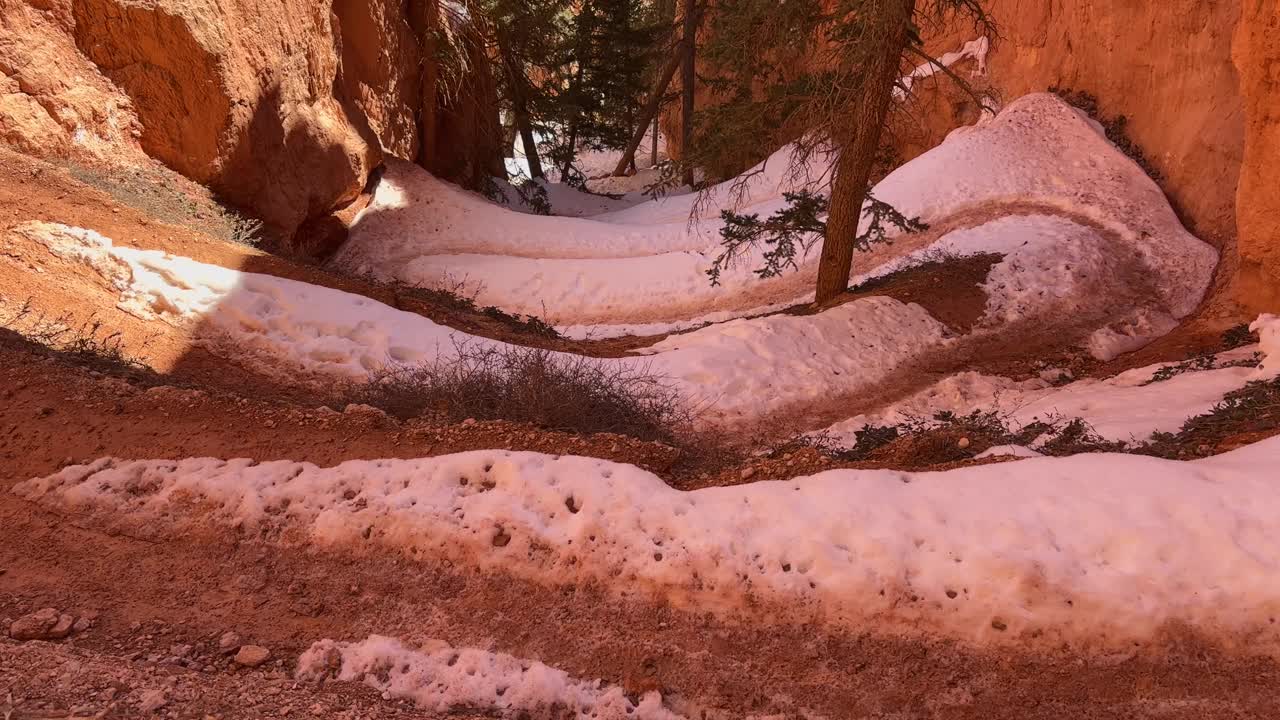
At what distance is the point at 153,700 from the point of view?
9.09 ft

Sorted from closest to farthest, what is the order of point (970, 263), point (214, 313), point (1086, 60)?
1. point (214, 313)
2. point (970, 263)
3. point (1086, 60)

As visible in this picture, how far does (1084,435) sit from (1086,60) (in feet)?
35.2

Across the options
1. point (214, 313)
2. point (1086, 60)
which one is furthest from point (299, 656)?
point (1086, 60)

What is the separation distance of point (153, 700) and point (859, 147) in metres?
7.88

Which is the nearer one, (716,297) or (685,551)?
(685,551)

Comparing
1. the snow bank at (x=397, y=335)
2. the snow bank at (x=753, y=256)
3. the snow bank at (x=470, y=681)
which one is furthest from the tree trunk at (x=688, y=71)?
the snow bank at (x=470, y=681)

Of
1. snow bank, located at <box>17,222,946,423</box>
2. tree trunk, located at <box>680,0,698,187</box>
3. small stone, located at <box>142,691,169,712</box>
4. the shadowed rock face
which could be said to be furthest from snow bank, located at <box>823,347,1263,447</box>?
tree trunk, located at <box>680,0,698,187</box>

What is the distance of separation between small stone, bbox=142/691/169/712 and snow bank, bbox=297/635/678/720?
0.47 m

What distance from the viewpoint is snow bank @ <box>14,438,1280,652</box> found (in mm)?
3168

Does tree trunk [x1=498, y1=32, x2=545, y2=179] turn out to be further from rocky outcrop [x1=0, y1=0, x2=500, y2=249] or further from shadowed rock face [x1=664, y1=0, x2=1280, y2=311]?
shadowed rock face [x1=664, y1=0, x2=1280, y2=311]

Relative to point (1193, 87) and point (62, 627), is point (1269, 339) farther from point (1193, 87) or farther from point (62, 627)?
point (62, 627)

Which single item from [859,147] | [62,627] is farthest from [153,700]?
[859,147]

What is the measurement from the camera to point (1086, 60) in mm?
13328

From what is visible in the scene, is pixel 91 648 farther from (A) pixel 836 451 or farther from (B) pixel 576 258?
(B) pixel 576 258
